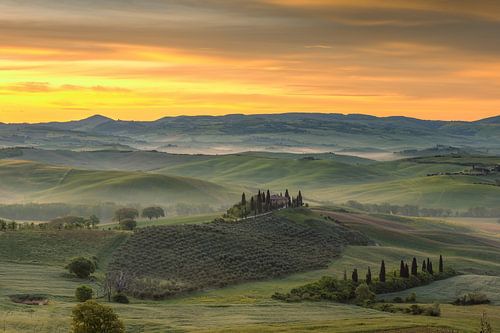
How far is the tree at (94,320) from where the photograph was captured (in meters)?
65.9

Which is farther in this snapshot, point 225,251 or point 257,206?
point 257,206

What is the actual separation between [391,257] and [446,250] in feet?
73.6

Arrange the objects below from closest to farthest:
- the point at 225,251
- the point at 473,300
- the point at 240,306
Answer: the point at 240,306 < the point at 473,300 < the point at 225,251

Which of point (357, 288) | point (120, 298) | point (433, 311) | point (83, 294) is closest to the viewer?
point (433, 311)

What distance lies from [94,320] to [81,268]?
161 ft

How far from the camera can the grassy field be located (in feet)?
241

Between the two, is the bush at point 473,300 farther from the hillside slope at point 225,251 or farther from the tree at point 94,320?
the tree at point 94,320

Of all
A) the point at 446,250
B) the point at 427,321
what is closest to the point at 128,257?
the point at 427,321

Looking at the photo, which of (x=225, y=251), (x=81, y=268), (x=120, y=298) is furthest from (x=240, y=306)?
(x=225, y=251)

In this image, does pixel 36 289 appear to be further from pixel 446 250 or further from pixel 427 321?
pixel 446 250

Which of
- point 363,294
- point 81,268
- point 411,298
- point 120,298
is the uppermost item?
point 81,268

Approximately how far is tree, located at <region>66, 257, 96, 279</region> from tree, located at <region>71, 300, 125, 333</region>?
4736cm

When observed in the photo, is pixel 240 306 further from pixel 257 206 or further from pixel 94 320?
pixel 257 206

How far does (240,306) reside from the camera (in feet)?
301
